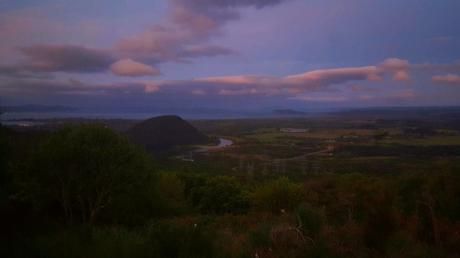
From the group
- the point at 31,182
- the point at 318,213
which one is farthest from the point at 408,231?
the point at 31,182

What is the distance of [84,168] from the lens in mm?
17578

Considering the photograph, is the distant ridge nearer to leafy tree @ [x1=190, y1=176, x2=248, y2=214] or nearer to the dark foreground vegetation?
leafy tree @ [x1=190, y1=176, x2=248, y2=214]

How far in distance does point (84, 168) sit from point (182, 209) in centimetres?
1325

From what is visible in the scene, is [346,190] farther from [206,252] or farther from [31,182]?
[206,252]

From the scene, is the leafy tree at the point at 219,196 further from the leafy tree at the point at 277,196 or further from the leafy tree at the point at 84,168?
the leafy tree at the point at 84,168

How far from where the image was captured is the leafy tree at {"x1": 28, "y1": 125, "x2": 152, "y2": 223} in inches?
693

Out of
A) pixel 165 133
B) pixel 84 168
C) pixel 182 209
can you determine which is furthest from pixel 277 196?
pixel 165 133

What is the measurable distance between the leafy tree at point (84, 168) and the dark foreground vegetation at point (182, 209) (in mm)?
45

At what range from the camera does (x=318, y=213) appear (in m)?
9.37

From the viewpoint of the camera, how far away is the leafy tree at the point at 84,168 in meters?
17.6

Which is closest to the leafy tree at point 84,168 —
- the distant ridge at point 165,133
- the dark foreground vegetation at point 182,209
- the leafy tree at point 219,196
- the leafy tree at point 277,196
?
the dark foreground vegetation at point 182,209

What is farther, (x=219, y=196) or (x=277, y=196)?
(x=219, y=196)

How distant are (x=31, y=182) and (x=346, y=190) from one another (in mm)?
16939

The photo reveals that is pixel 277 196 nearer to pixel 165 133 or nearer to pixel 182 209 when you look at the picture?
pixel 182 209
